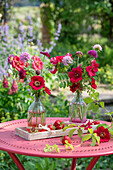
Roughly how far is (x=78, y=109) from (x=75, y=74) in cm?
28

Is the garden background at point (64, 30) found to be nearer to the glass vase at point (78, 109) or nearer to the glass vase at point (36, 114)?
the glass vase at point (78, 109)

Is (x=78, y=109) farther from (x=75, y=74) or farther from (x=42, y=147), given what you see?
(x=42, y=147)

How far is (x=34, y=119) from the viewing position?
75.9 inches

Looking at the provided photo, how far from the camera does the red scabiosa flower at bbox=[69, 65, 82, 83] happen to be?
1.90 meters

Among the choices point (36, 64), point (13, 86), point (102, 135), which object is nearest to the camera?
point (102, 135)

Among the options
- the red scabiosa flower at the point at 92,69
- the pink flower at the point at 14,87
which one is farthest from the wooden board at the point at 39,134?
the pink flower at the point at 14,87

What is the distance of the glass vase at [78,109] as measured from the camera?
2.05 metres

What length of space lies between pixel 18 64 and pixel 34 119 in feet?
1.25

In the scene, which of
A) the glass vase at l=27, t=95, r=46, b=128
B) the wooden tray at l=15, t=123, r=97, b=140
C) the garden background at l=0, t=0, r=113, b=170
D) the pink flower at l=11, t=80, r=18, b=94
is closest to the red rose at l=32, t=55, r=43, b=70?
the glass vase at l=27, t=95, r=46, b=128

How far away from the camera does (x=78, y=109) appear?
2057 mm

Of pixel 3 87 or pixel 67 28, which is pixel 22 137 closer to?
pixel 3 87

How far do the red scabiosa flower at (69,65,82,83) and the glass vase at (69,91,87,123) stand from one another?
0.18 m

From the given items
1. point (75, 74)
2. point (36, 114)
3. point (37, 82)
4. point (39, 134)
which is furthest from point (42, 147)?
point (75, 74)

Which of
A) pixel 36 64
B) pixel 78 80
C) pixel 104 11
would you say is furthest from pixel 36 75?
pixel 104 11
